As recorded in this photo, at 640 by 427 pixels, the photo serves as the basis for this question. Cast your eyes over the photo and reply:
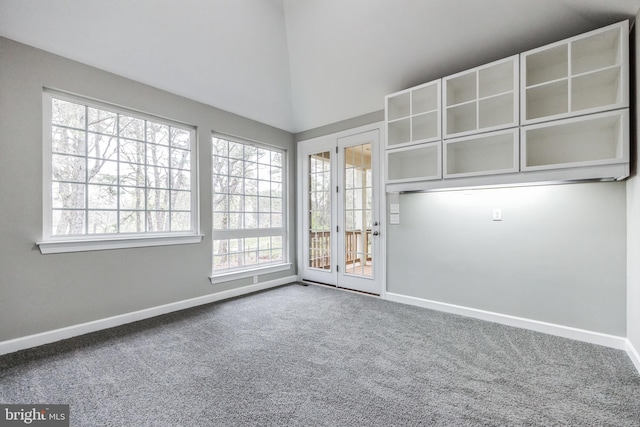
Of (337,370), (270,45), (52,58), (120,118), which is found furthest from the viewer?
(270,45)

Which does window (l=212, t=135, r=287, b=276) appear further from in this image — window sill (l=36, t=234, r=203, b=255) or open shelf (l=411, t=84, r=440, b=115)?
open shelf (l=411, t=84, r=440, b=115)

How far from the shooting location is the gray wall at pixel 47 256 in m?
2.43

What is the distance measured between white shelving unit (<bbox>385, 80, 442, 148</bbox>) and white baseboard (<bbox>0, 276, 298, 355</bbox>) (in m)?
2.89

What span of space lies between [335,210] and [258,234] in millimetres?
1244

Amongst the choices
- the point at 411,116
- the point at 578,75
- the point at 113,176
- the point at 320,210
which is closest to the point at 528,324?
the point at 578,75

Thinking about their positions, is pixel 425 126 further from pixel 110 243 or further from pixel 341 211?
pixel 110 243

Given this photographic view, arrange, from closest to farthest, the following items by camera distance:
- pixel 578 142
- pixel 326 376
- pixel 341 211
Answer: pixel 326 376 → pixel 578 142 → pixel 341 211

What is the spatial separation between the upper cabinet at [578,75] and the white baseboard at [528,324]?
191 cm

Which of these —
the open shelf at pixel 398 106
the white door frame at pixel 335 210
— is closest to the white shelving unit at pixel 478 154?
the open shelf at pixel 398 106

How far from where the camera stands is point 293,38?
12.2 feet

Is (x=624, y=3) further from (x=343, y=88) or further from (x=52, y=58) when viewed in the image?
(x=52, y=58)

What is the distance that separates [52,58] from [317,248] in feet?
12.5

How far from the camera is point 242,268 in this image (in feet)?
14.0

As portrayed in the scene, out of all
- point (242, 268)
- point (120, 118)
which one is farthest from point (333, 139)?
point (120, 118)
